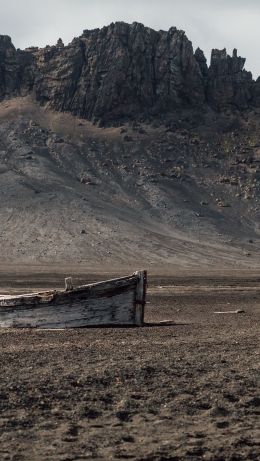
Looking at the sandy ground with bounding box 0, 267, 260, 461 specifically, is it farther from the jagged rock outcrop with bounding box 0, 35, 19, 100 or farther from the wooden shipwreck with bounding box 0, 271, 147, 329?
the jagged rock outcrop with bounding box 0, 35, 19, 100

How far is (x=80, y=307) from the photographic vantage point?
19922 millimetres

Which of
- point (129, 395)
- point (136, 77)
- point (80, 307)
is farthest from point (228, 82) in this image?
point (129, 395)

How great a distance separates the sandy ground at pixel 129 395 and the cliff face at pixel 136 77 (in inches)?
3229

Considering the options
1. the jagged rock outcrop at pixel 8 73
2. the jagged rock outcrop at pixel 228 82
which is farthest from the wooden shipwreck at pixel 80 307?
the jagged rock outcrop at pixel 8 73

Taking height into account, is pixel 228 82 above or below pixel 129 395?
above

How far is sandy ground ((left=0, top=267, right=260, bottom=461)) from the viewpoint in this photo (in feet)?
29.6

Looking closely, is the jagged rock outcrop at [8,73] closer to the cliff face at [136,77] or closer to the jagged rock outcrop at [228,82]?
the cliff face at [136,77]

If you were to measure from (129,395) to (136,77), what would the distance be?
89270mm

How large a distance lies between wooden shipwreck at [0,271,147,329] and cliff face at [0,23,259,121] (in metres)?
78.9

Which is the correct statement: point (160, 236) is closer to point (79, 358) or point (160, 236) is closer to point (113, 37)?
point (113, 37)

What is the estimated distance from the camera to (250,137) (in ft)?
313

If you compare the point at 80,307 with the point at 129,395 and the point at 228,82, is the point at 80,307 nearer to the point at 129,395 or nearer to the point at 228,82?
the point at 129,395

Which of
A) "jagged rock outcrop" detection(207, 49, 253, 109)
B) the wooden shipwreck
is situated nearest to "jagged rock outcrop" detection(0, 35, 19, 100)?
"jagged rock outcrop" detection(207, 49, 253, 109)

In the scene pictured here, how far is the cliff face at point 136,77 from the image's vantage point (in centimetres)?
9812
